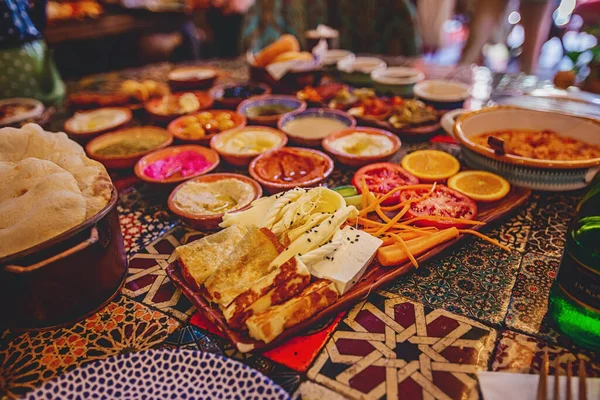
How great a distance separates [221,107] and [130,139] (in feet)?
3.07

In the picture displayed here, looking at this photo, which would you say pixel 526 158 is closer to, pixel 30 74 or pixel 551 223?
pixel 551 223

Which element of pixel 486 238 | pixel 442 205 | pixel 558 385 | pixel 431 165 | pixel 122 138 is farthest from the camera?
pixel 122 138

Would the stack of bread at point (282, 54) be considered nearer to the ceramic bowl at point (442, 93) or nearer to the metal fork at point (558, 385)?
the ceramic bowl at point (442, 93)

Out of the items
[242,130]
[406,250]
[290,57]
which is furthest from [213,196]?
[290,57]

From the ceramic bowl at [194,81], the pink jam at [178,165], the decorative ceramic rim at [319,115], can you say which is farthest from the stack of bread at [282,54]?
the pink jam at [178,165]

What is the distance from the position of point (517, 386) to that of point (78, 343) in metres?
1.55

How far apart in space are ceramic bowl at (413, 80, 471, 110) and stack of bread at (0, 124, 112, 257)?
2.63 m

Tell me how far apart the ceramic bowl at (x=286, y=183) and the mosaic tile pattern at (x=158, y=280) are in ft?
1.73

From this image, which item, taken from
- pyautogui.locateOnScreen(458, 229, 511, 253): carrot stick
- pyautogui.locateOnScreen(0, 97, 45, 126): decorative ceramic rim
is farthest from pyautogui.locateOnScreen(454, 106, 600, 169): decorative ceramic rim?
pyautogui.locateOnScreen(0, 97, 45, 126): decorative ceramic rim

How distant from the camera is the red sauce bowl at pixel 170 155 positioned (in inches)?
95.0

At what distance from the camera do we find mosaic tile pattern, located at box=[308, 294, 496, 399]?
1.33 metres

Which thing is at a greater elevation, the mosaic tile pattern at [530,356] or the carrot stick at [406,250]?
the carrot stick at [406,250]

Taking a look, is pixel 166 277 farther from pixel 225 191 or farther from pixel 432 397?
pixel 432 397

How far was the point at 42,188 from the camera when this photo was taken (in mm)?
1498
